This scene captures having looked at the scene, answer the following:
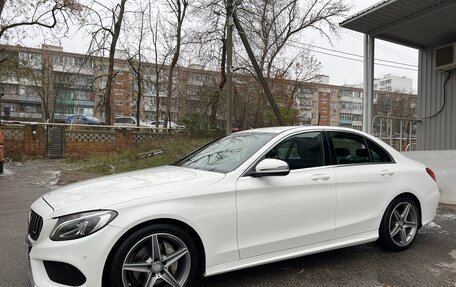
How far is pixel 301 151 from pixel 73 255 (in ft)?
7.92

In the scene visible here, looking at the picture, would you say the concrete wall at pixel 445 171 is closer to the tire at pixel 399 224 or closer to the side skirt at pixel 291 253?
the tire at pixel 399 224

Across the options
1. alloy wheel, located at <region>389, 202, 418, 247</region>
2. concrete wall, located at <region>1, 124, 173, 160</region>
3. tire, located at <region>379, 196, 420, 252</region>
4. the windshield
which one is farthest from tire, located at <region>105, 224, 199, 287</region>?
concrete wall, located at <region>1, 124, 173, 160</region>

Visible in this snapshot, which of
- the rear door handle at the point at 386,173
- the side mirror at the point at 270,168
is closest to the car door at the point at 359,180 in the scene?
the rear door handle at the point at 386,173

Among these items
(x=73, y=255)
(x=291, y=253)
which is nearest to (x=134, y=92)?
(x=291, y=253)

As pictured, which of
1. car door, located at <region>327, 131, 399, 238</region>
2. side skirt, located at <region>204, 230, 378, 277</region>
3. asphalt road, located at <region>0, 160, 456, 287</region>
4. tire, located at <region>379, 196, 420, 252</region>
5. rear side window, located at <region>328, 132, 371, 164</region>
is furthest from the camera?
tire, located at <region>379, 196, 420, 252</region>

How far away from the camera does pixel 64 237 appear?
9.29ft

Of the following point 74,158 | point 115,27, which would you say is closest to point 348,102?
point 115,27

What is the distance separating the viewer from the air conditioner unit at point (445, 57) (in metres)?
8.89

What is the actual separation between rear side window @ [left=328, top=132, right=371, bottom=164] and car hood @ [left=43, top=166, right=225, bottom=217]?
1535 millimetres

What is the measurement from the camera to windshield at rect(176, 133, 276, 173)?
3777mm

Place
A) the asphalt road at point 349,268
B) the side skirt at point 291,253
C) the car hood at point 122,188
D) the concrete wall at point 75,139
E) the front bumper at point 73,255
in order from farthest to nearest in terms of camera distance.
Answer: the concrete wall at point 75,139 < the asphalt road at point 349,268 < the side skirt at point 291,253 < the car hood at point 122,188 < the front bumper at point 73,255

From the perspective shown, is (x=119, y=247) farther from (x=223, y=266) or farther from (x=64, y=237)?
(x=223, y=266)

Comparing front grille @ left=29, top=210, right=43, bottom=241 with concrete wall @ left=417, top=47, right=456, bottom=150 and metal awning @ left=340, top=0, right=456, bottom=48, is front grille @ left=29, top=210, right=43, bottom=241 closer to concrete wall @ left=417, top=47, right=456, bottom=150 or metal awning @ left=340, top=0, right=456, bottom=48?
metal awning @ left=340, top=0, right=456, bottom=48

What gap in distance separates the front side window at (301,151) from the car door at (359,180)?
7.4 inches
